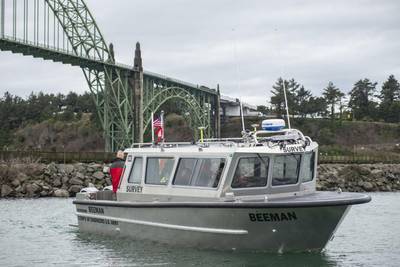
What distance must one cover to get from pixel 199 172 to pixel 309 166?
2668 millimetres

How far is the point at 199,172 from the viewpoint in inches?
707

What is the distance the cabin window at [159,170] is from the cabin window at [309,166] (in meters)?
3.23

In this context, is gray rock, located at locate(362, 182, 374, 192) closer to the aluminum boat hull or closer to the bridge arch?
the bridge arch

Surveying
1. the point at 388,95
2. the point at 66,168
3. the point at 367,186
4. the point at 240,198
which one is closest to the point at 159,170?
the point at 240,198

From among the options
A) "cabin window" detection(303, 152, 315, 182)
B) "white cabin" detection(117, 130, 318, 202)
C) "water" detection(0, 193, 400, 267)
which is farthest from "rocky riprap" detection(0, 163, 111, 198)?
"cabin window" detection(303, 152, 315, 182)

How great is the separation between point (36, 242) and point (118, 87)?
45673mm

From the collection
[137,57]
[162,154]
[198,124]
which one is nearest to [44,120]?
[198,124]

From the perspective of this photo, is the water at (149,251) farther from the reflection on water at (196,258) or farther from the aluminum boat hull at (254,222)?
the aluminum boat hull at (254,222)

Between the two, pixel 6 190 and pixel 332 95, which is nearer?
pixel 6 190

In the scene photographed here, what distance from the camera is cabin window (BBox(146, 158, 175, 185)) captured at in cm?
1875

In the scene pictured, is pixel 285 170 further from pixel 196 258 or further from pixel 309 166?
pixel 196 258

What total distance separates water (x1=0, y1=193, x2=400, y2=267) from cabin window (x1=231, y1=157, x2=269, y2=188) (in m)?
1.60

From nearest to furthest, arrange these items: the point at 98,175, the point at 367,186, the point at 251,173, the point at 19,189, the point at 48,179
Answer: the point at 251,173
the point at 19,189
the point at 48,179
the point at 98,175
the point at 367,186

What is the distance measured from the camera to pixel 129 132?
6725 centimetres
